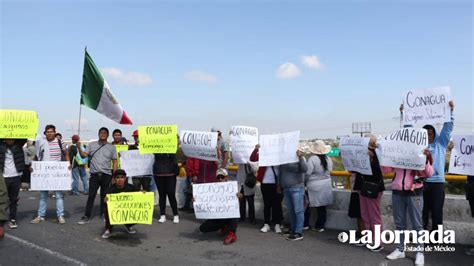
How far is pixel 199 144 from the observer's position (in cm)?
791

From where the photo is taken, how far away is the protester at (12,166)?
7.57 meters

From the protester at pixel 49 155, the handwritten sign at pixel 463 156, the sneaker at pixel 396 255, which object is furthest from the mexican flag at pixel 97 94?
the handwritten sign at pixel 463 156

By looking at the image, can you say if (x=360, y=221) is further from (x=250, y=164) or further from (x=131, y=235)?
(x=131, y=235)

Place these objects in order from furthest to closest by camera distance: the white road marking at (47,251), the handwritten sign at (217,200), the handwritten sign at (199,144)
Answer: the handwritten sign at (199,144), the handwritten sign at (217,200), the white road marking at (47,251)

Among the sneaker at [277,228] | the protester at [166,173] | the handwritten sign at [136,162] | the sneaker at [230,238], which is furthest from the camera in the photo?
the handwritten sign at [136,162]

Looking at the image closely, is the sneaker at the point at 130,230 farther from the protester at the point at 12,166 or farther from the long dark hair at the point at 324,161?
the long dark hair at the point at 324,161

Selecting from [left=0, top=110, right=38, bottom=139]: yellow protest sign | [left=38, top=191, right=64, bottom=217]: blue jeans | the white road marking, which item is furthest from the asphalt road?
[left=0, top=110, right=38, bottom=139]: yellow protest sign

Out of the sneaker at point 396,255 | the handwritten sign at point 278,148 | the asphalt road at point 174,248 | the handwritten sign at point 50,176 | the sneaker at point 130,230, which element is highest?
the handwritten sign at point 278,148

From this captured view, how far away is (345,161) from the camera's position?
6.55m

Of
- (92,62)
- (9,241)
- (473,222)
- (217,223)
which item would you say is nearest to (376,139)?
(473,222)

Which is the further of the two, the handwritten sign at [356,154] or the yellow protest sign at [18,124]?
the yellow protest sign at [18,124]

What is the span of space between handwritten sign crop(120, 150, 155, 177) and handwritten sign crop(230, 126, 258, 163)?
221cm

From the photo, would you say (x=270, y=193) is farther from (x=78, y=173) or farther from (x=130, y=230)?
(x=78, y=173)

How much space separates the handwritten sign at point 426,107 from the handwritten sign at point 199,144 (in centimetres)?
346
